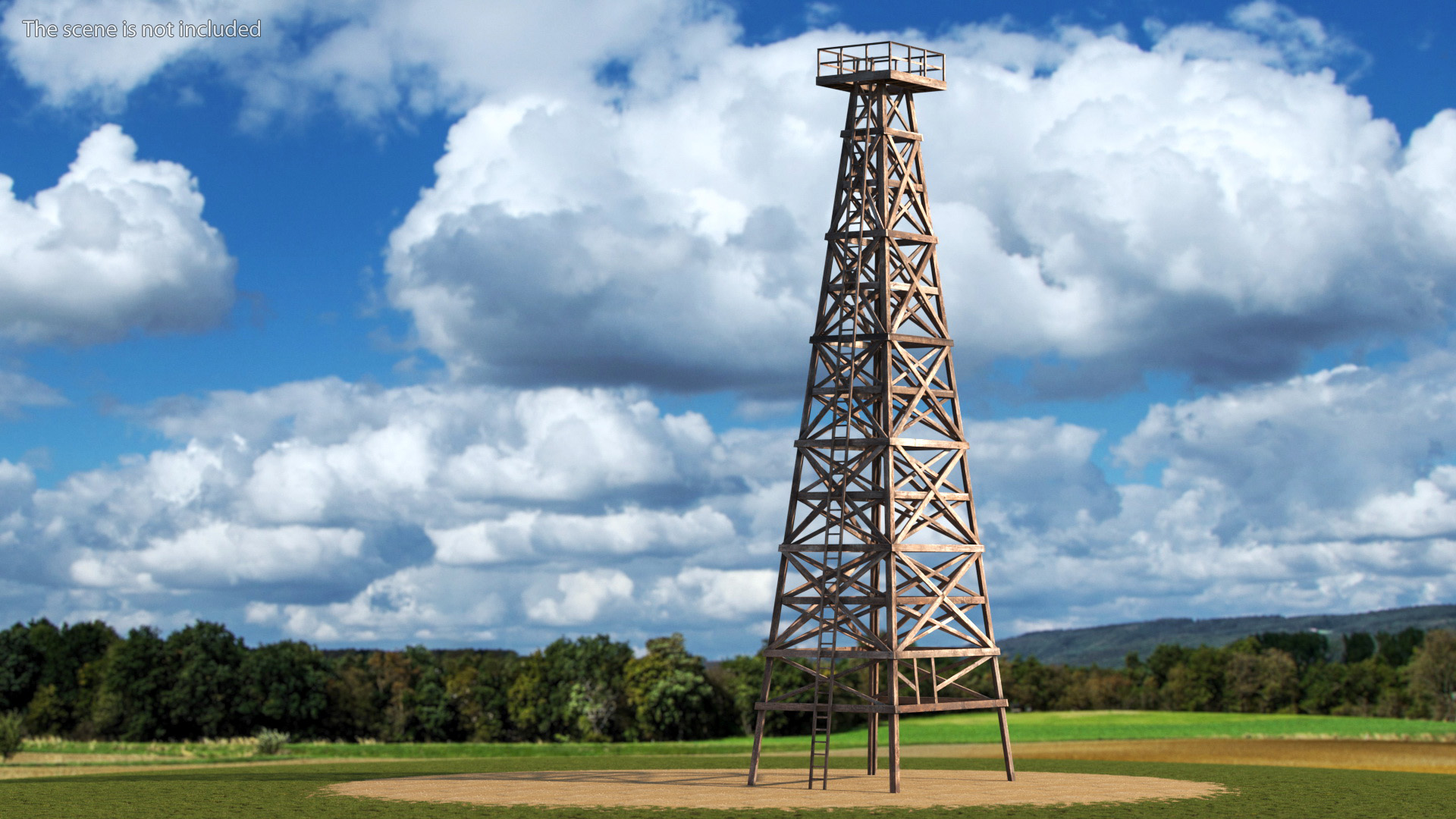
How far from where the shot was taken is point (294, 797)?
40250mm

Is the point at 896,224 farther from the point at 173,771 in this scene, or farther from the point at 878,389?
the point at 173,771

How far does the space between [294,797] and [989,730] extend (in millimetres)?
65324

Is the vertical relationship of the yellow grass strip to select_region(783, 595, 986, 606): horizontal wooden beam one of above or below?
below

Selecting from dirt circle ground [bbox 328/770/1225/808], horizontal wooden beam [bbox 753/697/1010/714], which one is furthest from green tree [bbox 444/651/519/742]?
horizontal wooden beam [bbox 753/697/1010/714]

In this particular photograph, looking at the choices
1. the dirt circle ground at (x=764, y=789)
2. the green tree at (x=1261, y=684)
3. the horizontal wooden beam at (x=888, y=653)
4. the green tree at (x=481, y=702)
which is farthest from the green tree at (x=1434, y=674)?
the horizontal wooden beam at (x=888, y=653)

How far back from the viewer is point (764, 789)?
41156 mm

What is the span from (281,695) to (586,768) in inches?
2474

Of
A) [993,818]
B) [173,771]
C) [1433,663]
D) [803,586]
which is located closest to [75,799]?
[173,771]

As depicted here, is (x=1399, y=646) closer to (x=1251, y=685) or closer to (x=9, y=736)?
(x=1251, y=685)

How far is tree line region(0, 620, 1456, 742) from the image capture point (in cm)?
10862

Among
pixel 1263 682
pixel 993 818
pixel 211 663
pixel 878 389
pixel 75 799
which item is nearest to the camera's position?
pixel 993 818

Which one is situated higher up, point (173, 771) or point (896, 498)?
point (896, 498)

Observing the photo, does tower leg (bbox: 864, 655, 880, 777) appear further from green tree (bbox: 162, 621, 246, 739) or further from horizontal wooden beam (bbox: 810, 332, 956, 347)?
green tree (bbox: 162, 621, 246, 739)

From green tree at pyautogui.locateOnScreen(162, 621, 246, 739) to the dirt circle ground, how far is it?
65.3 metres
